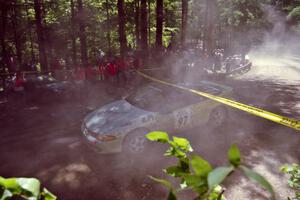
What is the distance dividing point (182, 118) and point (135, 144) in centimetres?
162

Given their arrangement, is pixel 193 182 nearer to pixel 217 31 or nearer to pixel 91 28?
pixel 91 28

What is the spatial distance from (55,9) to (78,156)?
831 inches

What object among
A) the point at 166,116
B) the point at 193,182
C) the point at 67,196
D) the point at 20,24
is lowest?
the point at 67,196

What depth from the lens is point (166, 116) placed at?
26.2 ft

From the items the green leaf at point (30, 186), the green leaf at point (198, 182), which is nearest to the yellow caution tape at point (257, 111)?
the green leaf at point (198, 182)

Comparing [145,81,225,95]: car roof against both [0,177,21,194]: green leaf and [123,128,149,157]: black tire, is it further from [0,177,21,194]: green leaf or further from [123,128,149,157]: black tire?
[0,177,21,194]: green leaf

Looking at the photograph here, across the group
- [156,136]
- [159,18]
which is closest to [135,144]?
[156,136]

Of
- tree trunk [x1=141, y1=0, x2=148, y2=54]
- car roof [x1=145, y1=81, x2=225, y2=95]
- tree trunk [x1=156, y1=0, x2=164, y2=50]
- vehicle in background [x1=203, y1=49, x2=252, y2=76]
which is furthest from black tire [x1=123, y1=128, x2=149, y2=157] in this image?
vehicle in background [x1=203, y1=49, x2=252, y2=76]

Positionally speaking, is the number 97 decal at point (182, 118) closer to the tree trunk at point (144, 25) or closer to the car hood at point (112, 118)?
the car hood at point (112, 118)

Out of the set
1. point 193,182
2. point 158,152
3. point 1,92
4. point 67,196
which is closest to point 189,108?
point 158,152

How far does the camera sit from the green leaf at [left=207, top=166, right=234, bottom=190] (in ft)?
2.23

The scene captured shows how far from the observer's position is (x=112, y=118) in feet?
25.3

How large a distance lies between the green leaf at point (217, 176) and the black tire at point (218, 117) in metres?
8.61

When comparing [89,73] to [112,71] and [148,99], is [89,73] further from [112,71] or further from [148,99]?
[148,99]
